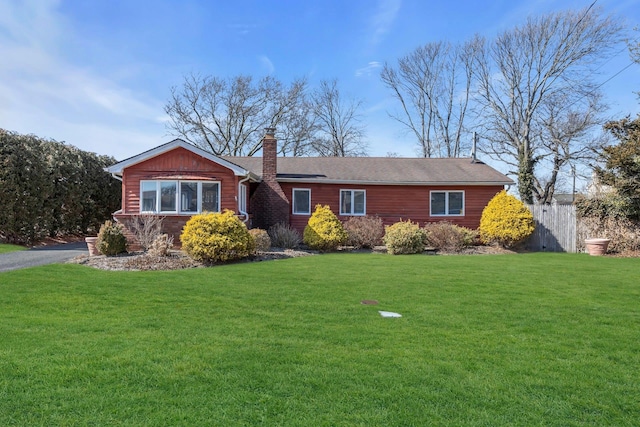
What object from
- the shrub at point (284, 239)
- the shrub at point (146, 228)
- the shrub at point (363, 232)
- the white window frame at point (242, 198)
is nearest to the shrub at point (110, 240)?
the shrub at point (146, 228)

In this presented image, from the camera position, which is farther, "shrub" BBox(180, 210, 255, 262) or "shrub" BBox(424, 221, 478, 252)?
"shrub" BBox(424, 221, 478, 252)

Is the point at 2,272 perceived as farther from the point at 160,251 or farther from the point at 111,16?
the point at 111,16

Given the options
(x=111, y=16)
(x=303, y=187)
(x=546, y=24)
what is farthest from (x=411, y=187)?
(x=546, y=24)

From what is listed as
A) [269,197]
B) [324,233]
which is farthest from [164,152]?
[324,233]

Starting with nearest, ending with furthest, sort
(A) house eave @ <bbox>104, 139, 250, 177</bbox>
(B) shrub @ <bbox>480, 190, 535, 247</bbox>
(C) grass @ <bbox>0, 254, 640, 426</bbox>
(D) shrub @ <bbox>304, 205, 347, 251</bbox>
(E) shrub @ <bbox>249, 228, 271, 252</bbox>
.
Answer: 1. (C) grass @ <bbox>0, 254, 640, 426</bbox>
2. (E) shrub @ <bbox>249, 228, 271, 252</bbox>
3. (A) house eave @ <bbox>104, 139, 250, 177</bbox>
4. (D) shrub @ <bbox>304, 205, 347, 251</bbox>
5. (B) shrub @ <bbox>480, 190, 535, 247</bbox>

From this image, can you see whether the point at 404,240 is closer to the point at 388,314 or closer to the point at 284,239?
the point at 284,239

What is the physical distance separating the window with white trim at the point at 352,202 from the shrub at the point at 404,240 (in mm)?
3596

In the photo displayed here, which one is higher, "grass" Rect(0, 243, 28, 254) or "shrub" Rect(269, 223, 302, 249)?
"shrub" Rect(269, 223, 302, 249)

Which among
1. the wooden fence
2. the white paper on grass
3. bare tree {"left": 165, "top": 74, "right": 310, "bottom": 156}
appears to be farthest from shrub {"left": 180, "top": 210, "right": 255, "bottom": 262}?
bare tree {"left": 165, "top": 74, "right": 310, "bottom": 156}

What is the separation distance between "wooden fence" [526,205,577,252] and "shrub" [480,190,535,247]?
34.4 inches

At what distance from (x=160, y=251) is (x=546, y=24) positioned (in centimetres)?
2966

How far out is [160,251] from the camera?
39.0 ft

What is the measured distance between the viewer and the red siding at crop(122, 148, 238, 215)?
50.0ft

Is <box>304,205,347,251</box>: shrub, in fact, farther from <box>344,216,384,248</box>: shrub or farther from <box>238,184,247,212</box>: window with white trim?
<box>238,184,247,212</box>: window with white trim
